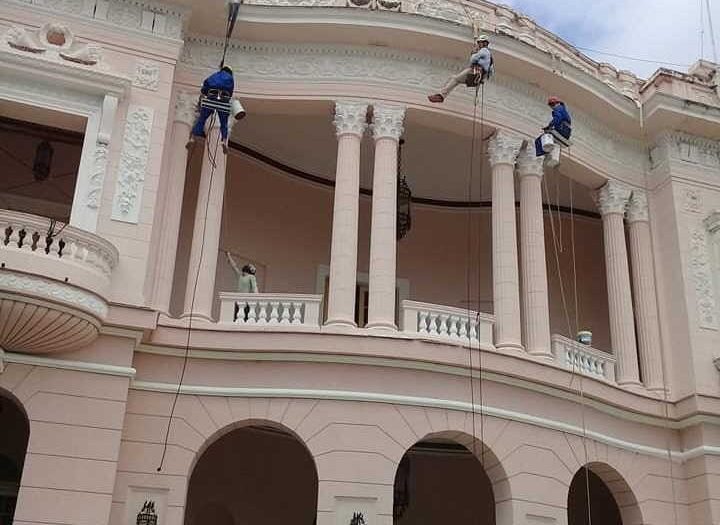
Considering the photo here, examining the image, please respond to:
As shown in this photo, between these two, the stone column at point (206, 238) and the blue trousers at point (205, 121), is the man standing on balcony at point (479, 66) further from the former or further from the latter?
the stone column at point (206, 238)

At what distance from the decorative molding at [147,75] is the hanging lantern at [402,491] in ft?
29.1

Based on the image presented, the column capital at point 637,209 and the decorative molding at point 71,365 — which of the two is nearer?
the decorative molding at point 71,365

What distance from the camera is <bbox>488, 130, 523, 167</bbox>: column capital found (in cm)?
1636

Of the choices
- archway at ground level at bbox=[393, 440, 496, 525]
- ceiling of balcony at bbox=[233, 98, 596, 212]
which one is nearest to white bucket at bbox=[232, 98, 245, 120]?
ceiling of balcony at bbox=[233, 98, 596, 212]

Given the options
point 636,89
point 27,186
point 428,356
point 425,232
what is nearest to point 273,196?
point 425,232

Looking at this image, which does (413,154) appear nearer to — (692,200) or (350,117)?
(350,117)

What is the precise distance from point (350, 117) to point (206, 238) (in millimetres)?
3240

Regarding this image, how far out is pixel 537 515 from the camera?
13.9 m

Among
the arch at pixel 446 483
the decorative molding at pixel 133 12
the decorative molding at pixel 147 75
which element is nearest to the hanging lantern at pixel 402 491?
the arch at pixel 446 483

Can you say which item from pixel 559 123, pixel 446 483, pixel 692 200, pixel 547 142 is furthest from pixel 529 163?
pixel 446 483

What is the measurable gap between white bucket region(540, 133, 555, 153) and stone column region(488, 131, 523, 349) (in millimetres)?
682

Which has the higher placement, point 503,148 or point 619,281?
point 503,148

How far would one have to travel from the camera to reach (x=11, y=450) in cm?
1617

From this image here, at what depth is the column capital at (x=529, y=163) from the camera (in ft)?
54.6
